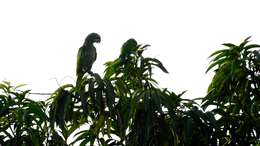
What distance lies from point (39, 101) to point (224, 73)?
122 centimetres

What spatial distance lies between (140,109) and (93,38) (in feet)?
3.94

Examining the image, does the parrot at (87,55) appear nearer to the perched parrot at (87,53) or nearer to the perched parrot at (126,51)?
the perched parrot at (87,53)

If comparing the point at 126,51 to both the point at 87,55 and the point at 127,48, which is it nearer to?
the point at 127,48

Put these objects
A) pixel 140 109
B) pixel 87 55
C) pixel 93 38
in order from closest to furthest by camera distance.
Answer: pixel 140 109 → pixel 87 55 → pixel 93 38

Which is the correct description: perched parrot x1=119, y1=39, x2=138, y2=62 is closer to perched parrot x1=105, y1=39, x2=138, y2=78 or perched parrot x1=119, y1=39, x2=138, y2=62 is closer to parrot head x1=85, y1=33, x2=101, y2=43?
perched parrot x1=105, y1=39, x2=138, y2=78

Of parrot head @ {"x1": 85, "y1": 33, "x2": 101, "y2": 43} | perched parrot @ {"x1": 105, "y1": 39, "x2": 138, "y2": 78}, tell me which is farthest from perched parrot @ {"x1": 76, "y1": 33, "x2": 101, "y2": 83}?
perched parrot @ {"x1": 105, "y1": 39, "x2": 138, "y2": 78}

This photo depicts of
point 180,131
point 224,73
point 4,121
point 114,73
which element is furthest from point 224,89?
point 4,121

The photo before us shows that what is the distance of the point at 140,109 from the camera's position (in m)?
3.16

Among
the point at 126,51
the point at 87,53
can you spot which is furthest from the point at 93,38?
the point at 126,51

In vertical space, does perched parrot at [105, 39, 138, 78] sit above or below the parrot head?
below

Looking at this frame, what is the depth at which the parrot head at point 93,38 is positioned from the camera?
418cm

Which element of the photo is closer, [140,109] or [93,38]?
[140,109]

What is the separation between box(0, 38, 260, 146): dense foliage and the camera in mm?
3184

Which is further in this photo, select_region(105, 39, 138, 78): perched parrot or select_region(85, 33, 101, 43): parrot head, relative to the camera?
select_region(85, 33, 101, 43): parrot head
